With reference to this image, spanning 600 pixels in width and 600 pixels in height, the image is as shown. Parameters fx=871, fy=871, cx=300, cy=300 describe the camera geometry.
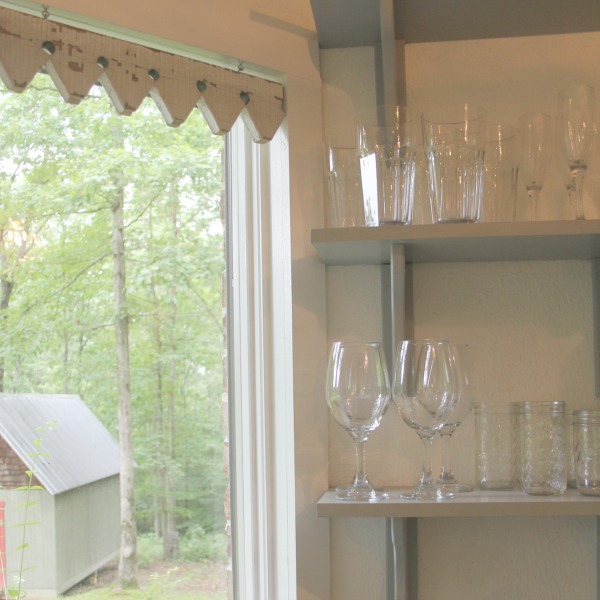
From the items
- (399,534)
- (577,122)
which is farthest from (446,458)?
(577,122)

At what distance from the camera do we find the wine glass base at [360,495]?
1376 millimetres

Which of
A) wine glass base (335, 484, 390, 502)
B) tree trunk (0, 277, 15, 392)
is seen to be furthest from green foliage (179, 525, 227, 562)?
tree trunk (0, 277, 15, 392)

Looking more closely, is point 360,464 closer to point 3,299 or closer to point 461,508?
point 461,508

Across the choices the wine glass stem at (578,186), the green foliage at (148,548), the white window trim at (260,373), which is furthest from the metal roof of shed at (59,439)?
the wine glass stem at (578,186)

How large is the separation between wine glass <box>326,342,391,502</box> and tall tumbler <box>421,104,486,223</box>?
0.84ft

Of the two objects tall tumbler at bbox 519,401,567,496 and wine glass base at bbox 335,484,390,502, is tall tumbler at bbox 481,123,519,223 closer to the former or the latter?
tall tumbler at bbox 519,401,567,496

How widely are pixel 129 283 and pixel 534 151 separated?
0.76m

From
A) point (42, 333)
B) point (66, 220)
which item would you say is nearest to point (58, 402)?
point (42, 333)

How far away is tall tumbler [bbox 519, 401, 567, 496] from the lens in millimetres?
1423

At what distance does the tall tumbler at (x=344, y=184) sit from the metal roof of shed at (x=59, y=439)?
0.57 metres

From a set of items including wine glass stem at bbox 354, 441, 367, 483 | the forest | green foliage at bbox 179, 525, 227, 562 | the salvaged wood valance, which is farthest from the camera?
green foliage at bbox 179, 525, 227, 562

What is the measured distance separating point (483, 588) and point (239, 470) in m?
0.49

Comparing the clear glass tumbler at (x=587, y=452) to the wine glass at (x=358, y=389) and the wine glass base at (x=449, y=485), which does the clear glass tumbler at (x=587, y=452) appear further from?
the wine glass at (x=358, y=389)

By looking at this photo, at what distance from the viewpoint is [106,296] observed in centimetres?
160
